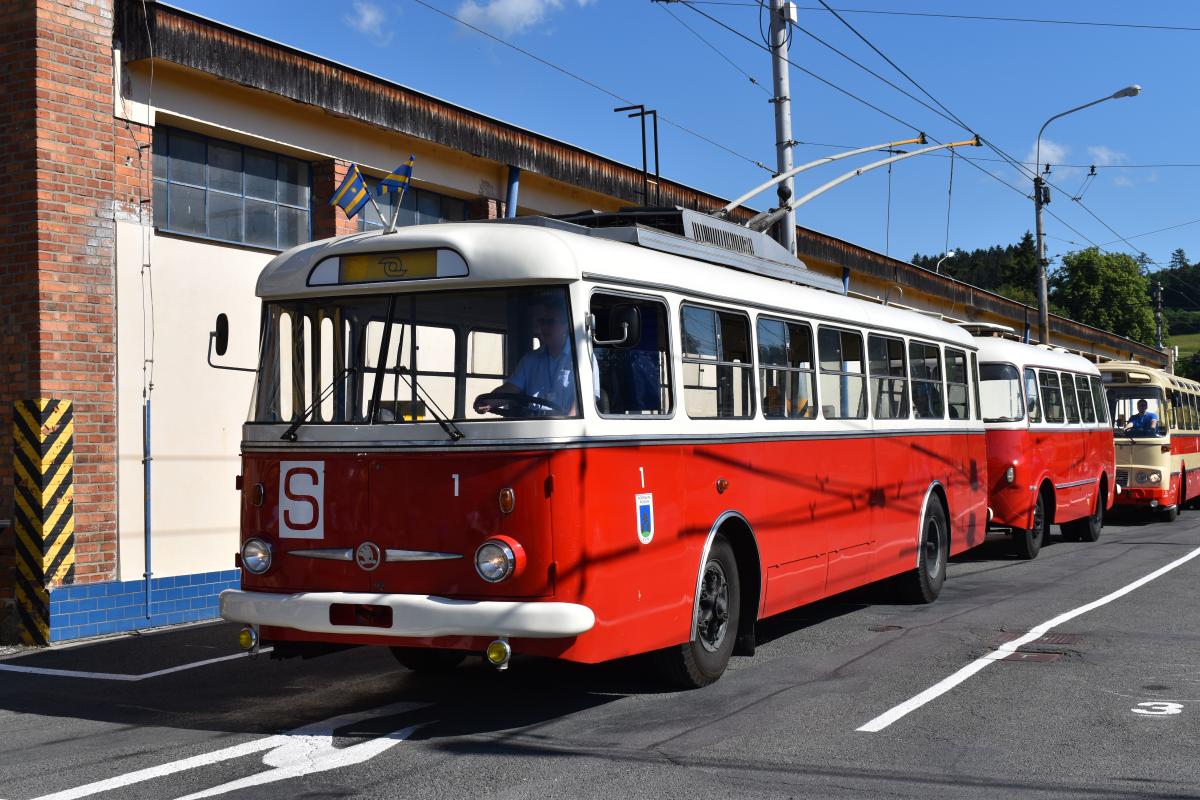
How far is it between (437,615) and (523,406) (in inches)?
46.7

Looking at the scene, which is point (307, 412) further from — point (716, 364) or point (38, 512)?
point (38, 512)

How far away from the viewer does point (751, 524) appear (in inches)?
343

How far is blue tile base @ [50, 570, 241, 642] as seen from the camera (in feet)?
36.9

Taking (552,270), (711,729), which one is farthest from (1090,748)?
(552,270)

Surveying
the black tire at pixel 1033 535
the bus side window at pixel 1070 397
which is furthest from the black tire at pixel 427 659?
the bus side window at pixel 1070 397

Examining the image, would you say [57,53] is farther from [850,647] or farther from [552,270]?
[850,647]

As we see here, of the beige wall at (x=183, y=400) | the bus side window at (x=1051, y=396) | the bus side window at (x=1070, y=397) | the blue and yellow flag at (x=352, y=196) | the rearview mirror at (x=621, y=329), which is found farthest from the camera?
the bus side window at (x=1070, y=397)

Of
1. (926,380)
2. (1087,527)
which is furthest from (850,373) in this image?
(1087,527)

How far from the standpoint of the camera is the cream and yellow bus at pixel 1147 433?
23.4 m

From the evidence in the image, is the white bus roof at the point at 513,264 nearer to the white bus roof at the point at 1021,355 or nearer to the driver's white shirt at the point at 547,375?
the driver's white shirt at the point at 547,375

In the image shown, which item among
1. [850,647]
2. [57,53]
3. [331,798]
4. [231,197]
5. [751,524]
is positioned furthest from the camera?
[231,197]

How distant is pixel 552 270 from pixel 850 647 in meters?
4.32

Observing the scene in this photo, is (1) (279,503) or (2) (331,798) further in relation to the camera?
(1) (279,503)

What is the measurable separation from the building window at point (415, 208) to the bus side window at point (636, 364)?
8.20m
